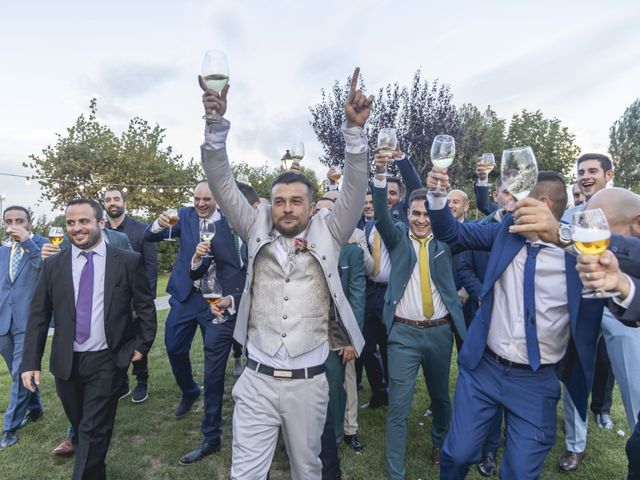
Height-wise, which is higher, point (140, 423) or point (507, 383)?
point (507, 383)

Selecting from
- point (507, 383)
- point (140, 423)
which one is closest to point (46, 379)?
point (140, 423)

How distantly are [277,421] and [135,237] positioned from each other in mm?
3996

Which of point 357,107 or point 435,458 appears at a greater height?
point 357,107

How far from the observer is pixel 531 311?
2689mm

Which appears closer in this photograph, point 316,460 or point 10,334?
point 316,460

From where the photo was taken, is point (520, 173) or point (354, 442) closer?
point (520, 173)

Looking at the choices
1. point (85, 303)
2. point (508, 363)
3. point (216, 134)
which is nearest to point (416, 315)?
point (508, 363)

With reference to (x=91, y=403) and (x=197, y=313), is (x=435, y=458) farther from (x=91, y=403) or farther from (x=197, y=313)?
(x=91, y=403)

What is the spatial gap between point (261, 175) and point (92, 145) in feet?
84.5

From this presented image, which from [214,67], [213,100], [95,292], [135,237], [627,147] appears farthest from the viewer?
[627,147]

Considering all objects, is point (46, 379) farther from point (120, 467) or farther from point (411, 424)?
point (411, 424)

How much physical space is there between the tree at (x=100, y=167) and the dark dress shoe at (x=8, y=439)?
25595 mm

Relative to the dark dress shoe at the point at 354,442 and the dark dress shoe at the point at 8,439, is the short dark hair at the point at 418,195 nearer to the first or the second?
the dark dress shoe at the point at 354,442

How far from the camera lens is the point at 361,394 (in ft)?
19.3
